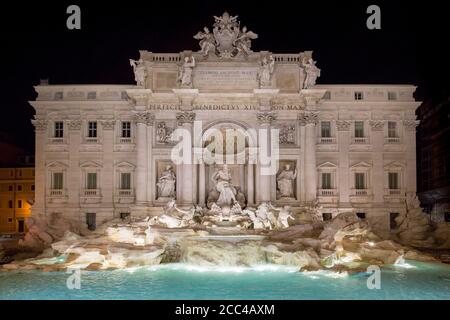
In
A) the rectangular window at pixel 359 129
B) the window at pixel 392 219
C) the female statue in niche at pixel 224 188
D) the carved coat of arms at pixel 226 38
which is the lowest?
the window at pixel 392 219

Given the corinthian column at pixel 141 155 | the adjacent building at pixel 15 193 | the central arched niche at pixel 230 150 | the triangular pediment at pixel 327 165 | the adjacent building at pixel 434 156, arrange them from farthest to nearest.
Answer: the adjacent building at pixel 15 193 → the adjacent building at pixel 434 156 → the triangular pediment at pixel 327 165 → the central arched niche at pixel 230 150 → the corinthian column at pixel 141 155

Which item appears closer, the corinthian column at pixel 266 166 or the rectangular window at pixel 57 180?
the corinthian column at pixel 266 166

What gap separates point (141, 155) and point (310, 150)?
38.9ft

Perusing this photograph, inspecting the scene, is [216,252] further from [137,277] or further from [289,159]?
[289,159]

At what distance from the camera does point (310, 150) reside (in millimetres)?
29875

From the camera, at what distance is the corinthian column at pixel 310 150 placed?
29.6 m

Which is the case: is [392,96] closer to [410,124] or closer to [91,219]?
[410,124]

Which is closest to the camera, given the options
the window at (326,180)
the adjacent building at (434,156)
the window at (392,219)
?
the window at (392,219)

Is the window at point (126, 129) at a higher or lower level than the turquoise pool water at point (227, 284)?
higher

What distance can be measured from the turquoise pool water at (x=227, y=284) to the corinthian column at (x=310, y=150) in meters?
11.3

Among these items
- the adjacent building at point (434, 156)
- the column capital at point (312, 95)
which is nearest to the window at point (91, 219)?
the column capital at point (312, 95)

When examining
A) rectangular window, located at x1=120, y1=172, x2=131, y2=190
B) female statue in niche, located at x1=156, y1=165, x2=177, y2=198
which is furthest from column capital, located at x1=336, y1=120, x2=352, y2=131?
rectangular window, located at x1=120, y1=172, x2=131, y2=190

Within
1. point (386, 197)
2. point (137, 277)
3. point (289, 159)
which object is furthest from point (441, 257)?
point (137, 277)

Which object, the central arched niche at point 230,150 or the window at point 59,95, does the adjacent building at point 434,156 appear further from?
the window at point 59,95
